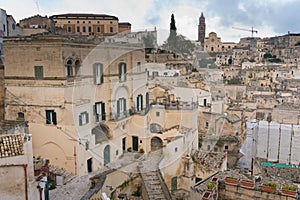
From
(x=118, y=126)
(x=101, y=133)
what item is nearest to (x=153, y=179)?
(x=101, y=133)

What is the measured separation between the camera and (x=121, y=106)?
17.4 m

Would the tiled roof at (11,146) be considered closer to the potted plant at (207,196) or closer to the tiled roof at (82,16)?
the potted plant at (207,196)

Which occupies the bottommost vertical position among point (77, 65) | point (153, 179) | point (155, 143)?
point (153, 179)

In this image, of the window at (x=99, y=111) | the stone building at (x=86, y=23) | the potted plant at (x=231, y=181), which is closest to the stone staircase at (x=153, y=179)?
the window at (x=99, y=111)

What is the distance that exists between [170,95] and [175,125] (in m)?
3.33

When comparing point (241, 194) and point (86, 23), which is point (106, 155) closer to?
point (241, 194)

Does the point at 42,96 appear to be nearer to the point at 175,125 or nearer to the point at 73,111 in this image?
the point at 73,111

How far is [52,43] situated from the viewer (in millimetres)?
13141

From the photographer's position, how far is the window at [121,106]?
56.0 ft

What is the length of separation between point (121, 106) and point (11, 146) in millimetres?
10183

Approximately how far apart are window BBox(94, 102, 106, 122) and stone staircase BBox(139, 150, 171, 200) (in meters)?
3.06

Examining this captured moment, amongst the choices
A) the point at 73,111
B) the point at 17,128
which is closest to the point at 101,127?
the point at 73,111

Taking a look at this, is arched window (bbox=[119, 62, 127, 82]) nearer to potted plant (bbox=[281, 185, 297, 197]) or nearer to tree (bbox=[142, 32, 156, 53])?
tree (bbox=[142, 32, 156, 53])

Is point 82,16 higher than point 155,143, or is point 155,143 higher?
point 82,16
